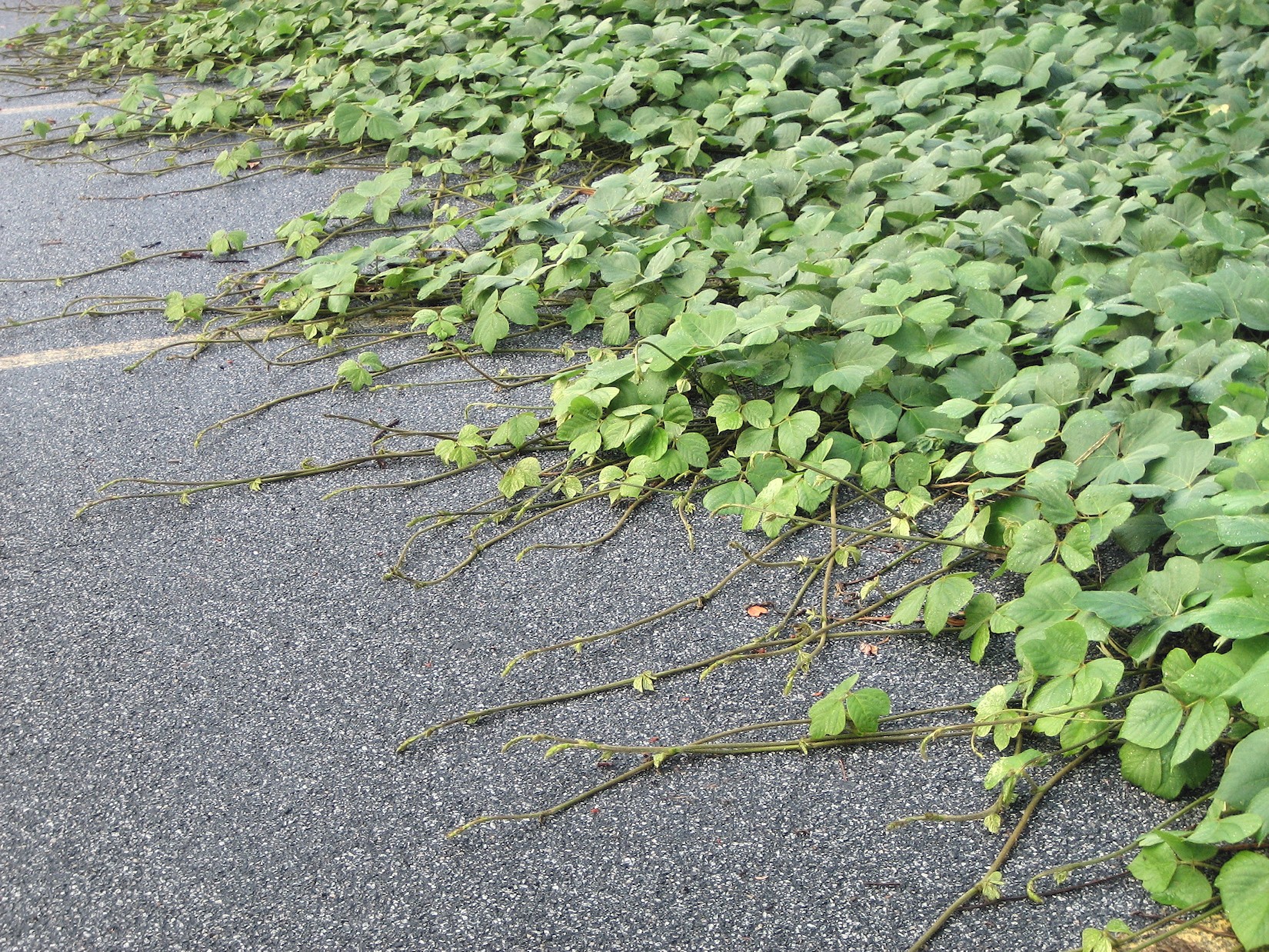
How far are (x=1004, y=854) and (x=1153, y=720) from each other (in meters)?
0.29

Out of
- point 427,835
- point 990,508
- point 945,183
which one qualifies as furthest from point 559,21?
point 427,835

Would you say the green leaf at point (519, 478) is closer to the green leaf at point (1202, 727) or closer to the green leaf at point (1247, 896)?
the green leaf at point (1202, 727)

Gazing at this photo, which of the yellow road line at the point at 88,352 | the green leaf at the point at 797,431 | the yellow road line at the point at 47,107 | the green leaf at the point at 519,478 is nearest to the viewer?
the green leaf at the point at 797,431

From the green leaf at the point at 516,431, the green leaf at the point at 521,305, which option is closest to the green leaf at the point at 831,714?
the green leaf at the point at 516,431

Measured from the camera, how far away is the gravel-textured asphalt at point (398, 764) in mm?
1429

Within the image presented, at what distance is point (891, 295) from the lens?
2.23 m

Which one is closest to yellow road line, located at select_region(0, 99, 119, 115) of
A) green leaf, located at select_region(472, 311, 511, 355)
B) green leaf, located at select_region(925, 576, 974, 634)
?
green leaf, located at select_region(472, 311, 511, 355)

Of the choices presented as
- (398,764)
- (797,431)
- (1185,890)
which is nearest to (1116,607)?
(1185,890)

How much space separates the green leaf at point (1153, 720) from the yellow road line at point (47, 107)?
214 inches

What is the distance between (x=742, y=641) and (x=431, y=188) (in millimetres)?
2518

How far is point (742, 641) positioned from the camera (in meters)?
1.86

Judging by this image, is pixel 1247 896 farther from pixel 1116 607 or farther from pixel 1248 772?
pixel 1116 607

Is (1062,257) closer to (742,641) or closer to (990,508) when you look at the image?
(990,508)

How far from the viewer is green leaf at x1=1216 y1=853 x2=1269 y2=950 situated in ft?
Answer: 3.84
